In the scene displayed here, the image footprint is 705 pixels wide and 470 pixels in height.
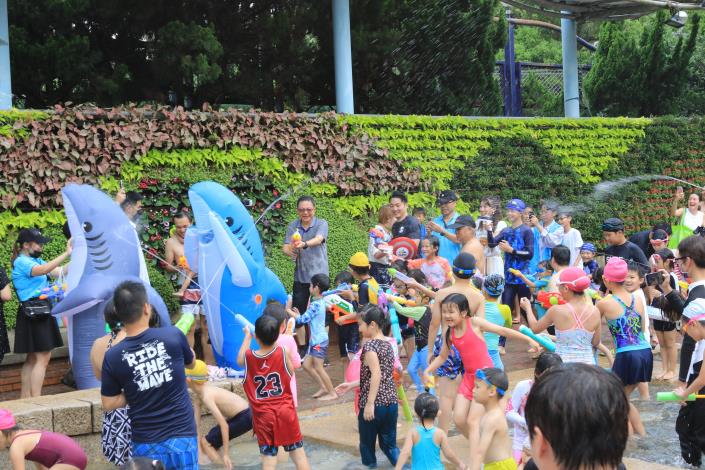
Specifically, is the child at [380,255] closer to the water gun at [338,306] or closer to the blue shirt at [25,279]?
the water gun at [338,306]

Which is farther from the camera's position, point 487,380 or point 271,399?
point 271,399

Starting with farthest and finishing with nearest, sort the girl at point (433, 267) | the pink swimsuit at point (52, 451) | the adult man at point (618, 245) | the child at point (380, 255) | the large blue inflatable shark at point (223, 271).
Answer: the child at point (380, 255) < the adult man at point (618, 245) < the girl at point (433, 267) < the large blue inflatable shark at point (223, 271) < the pink swimsuit at point (52, 451)

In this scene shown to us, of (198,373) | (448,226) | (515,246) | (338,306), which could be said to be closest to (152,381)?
(198,373)

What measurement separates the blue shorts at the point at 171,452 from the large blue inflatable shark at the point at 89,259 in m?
3.39

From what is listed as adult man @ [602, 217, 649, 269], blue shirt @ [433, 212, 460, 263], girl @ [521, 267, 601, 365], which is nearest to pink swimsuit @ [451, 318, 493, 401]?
girl @ [521, 267, 601, 365]

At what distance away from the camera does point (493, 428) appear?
5.83 m

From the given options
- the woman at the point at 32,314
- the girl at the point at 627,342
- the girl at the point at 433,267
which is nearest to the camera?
the girl at the point at 627,342

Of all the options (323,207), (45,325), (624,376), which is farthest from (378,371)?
(323,207)

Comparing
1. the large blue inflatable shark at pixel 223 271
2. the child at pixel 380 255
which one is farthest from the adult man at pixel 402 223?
the large blue inflatable shark at pixel 223 271

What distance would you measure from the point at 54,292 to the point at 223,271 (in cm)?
168

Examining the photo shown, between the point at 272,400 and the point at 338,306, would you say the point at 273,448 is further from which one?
the point at 338,306

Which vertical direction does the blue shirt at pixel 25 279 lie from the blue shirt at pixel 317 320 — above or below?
above

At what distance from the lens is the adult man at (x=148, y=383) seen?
5320mm

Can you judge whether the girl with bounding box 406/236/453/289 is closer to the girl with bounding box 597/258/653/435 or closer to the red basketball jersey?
the girl with bounding box 597/258/653/435
